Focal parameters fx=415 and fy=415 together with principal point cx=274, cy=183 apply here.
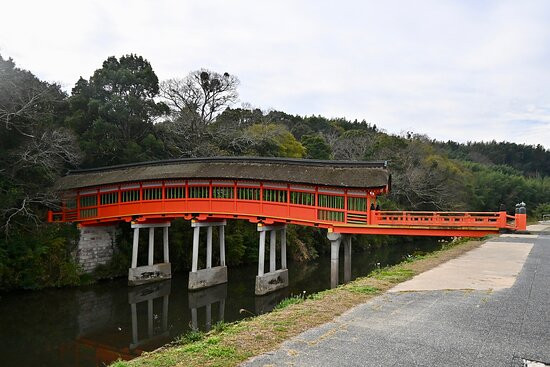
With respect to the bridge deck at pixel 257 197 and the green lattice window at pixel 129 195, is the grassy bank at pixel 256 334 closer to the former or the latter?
the bridge deck at pixel 257 197

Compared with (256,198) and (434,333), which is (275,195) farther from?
(434,333)

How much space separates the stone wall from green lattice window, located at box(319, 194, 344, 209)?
14.8m

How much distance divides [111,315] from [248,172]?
9343 mm

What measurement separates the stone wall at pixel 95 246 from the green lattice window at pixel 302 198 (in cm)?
1328

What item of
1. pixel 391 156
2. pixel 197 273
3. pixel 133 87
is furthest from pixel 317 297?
pixel 391 156

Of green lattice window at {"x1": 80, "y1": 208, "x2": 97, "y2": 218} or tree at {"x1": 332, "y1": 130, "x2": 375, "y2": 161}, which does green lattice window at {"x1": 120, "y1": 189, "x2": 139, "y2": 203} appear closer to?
green lattice window at {"x1": 80, "y1": 208, "x2": 97, "y2": 218}

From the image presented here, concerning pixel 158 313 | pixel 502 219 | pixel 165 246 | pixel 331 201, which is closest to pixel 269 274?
pixel 331 201

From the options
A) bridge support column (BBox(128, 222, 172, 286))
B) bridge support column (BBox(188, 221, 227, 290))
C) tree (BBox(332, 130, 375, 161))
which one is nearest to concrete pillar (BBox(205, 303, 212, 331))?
bridge support column (BBox(188, 221, 227, 290))

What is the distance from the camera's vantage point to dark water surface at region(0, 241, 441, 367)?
45.8 ft

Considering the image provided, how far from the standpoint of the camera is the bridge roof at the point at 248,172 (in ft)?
62.3

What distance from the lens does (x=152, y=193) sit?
24562 millimetres

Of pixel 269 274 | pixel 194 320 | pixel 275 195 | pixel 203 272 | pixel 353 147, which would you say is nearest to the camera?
pixel 194 320

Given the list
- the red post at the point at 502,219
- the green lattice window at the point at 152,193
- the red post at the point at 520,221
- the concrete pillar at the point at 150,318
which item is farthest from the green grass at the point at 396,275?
the green lattice window at the point at 152,193

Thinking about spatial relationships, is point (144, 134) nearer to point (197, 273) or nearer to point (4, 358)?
point (197, 273)
